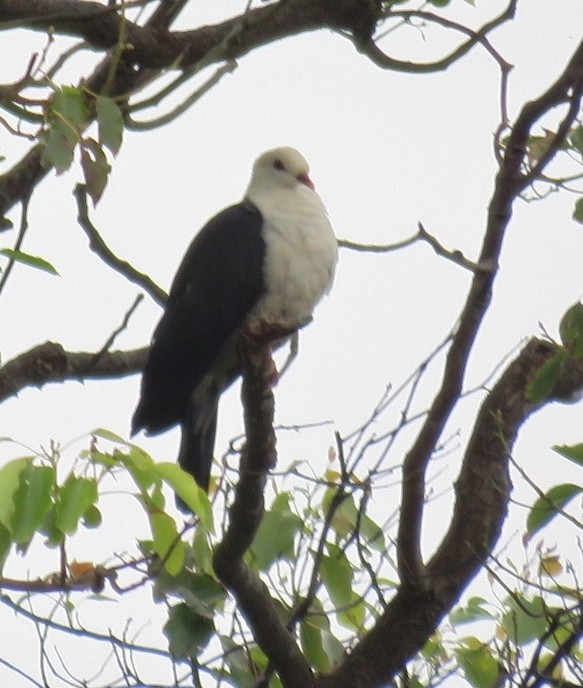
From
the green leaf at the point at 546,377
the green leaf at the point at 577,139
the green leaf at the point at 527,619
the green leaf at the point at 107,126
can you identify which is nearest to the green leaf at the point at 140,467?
the green leaf at the point at 107,126

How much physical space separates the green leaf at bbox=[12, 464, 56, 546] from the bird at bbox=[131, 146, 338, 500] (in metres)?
1.77

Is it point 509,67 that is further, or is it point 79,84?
point 509,67

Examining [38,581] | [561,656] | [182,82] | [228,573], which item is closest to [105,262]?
[182,82]

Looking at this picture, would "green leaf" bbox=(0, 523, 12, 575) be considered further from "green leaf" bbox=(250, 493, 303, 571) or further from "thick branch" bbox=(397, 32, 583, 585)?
"thick branch" bbox=(397, 32, 583, 585)

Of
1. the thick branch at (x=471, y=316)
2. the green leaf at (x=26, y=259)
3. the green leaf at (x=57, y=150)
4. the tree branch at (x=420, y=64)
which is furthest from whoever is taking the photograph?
the tree branch at (x=420, y=64)

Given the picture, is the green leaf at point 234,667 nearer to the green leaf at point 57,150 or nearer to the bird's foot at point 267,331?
the bird's foot at point 267,331

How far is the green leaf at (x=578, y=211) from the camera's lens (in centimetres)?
195

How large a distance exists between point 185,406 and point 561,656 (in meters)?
1.70

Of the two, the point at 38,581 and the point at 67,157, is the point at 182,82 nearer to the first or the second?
the point at 67,157

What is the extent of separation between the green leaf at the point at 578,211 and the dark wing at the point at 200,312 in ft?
6.11

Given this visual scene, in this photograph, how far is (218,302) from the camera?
384 centimetres

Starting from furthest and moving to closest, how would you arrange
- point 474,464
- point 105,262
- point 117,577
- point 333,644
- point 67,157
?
point 105,262 → point 474,464 → point 333,644 → point 117,577 → point 67,157

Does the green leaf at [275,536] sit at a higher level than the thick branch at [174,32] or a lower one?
lower

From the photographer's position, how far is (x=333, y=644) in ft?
8.91
